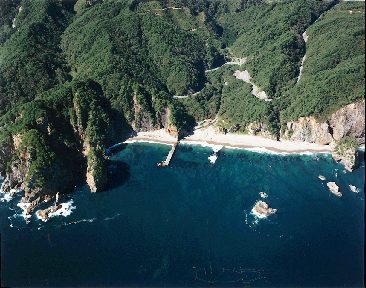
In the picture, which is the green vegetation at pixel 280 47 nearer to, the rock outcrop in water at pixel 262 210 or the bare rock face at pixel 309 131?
the bare rock face at pixel 309 131

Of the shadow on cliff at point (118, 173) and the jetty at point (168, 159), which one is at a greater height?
the shadow on cliff at point (118, 173)

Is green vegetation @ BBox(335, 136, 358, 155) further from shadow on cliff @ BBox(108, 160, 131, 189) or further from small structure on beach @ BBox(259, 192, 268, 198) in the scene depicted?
shadow on cliff @ BBox(108, 160, 131, 189)

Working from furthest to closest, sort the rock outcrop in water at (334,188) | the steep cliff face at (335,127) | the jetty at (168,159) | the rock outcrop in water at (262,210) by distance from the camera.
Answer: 1. the steep cliff face at (335,127)
2. the jetty at (168,159)
3. the rock outcrop in water at (334,188)
4. the rock outcrop in water at (262,210)

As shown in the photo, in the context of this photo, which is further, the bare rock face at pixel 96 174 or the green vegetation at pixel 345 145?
the green vegetation at pixel 345 145

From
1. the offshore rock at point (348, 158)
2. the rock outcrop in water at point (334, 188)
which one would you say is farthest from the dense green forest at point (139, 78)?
the rock outcrop in water at point (334, 188)


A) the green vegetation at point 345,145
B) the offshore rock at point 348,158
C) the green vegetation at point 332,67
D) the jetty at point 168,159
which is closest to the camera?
the offshore rock at point 348,158

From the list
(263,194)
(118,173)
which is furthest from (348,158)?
(118,173)

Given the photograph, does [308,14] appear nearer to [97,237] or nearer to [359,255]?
[359,255]
